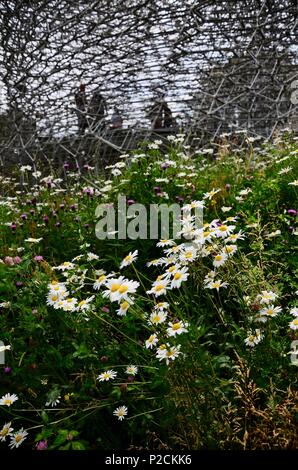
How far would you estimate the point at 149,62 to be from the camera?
4.58m

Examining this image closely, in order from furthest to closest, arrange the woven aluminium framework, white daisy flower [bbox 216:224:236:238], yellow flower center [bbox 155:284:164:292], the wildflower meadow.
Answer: the woven aluminium framework, white daisy flower [bbox 216:224:236:238], yellow flower center [bbox 155:284:164:292], the wildflower meadow

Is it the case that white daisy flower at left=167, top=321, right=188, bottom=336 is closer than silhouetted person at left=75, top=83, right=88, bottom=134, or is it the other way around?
white daisy flower at left=167, top=321, right=188, bottom=336

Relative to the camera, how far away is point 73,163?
5484 millimetres

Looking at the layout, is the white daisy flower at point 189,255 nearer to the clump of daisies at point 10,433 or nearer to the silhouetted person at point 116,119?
the clump of daisies at point 10,433

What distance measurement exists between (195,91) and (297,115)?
1056 millimetres

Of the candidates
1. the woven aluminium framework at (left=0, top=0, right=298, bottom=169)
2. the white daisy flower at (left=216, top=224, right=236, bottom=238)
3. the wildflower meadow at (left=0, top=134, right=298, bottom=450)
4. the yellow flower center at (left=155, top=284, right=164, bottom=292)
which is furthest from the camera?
the woven aluminium framework at (left=0, top=0, right=298, bottom=169)

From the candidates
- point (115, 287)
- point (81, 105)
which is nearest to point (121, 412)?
point (115, 287)

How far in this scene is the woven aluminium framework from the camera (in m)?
4.26

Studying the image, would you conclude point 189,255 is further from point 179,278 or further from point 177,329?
point 177,329

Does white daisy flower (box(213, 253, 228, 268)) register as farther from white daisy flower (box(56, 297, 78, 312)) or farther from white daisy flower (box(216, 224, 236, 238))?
white daisy flower (box(56, 297, 78, 312))

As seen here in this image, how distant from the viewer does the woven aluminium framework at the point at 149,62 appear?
4.26 metres

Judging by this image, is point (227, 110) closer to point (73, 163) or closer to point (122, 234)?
point (73, 163)

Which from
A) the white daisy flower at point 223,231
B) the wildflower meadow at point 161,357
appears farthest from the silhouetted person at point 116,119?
the white daisy flower at point 223,231

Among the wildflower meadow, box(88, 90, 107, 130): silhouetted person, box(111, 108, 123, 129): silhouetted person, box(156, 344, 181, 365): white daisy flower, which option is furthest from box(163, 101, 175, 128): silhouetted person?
box(156, 344, 181, 365): white daisy flower
